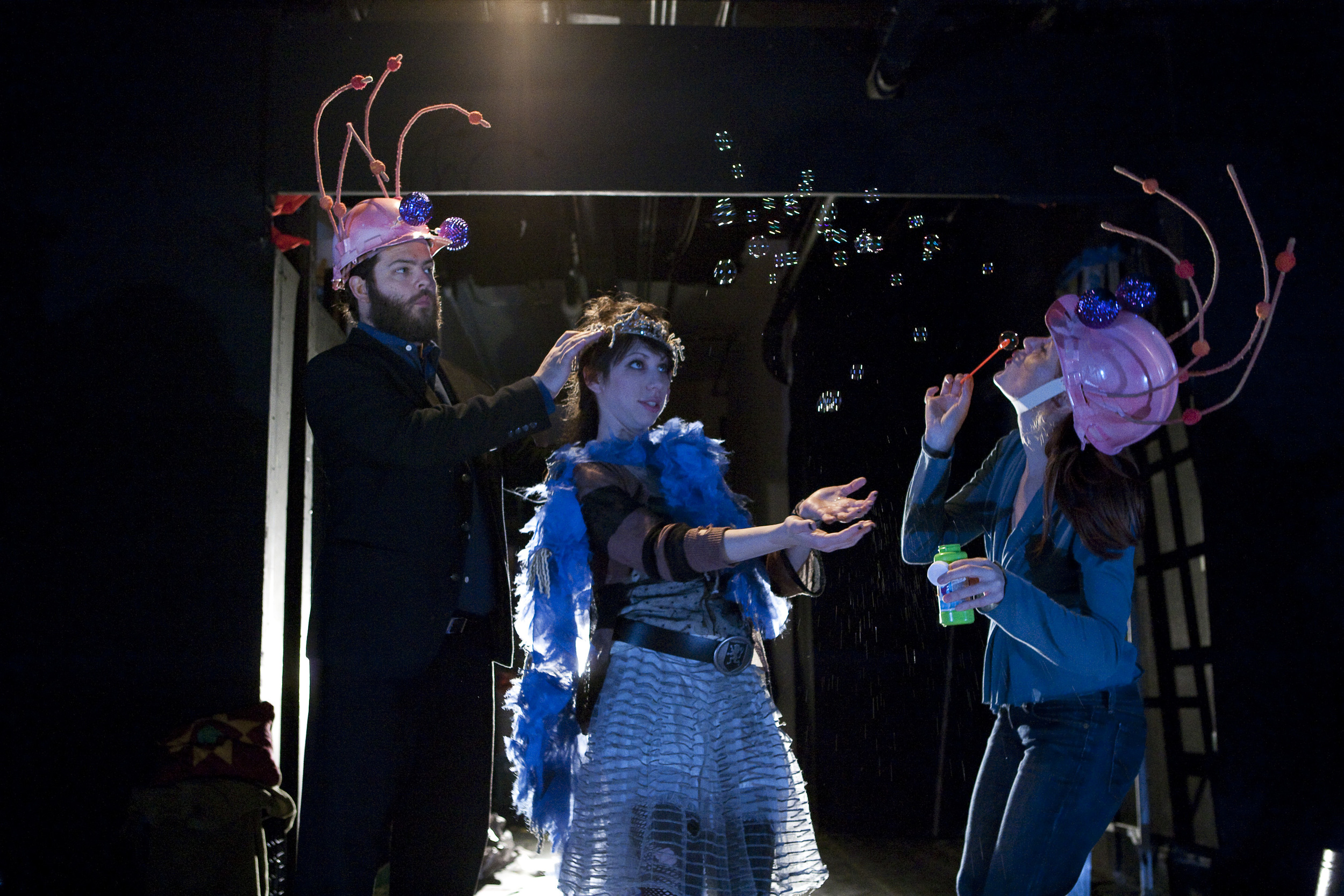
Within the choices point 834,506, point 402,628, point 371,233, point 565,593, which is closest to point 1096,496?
point 834,506

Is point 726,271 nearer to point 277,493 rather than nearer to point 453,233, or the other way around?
point 453,233

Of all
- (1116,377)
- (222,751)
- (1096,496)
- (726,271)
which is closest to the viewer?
(1096,496)

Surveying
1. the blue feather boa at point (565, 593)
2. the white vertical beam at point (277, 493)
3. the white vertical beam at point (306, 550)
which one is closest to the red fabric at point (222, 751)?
the white vertical beam at point (277, 493)

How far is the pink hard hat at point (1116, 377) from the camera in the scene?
1802 mm

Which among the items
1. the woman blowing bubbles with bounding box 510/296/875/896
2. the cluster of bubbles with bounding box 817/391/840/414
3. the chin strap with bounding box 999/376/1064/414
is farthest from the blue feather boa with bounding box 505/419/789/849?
the cluster of bubbles with bounding box 817/391/840/414

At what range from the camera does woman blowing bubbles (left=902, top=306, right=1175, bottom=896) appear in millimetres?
1664

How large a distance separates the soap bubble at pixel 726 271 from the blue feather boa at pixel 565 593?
4.78 feet

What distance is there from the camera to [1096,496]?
68.3 inches

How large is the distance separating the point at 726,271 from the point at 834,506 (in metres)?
1.92

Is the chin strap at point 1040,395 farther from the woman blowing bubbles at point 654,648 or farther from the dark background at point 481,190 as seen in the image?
the dark background at point 481,190

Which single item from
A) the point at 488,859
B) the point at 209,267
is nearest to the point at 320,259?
the point at 209,267

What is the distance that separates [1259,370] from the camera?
3424 mm

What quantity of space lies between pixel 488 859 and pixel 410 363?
2.08 m

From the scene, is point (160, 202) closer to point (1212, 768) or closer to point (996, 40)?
point (996, 40)
